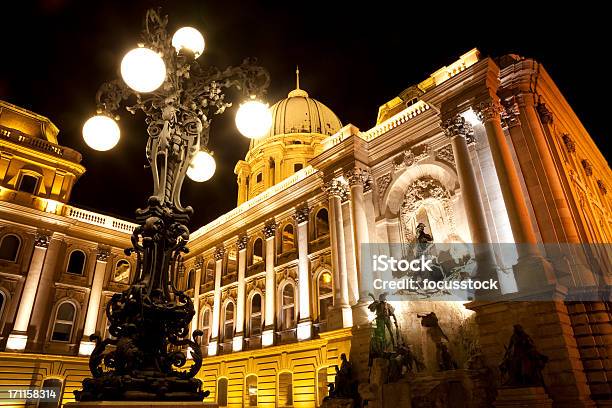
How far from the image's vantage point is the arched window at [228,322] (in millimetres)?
26344

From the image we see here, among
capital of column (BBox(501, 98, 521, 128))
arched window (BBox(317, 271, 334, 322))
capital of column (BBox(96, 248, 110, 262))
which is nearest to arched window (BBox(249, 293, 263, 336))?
arched window (BBox(317, 271, 334, 322))

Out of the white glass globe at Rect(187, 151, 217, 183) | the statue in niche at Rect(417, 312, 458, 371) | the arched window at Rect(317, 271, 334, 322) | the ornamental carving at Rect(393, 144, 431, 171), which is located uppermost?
the ornamental carving at Rect(393, 144, 431, 171)

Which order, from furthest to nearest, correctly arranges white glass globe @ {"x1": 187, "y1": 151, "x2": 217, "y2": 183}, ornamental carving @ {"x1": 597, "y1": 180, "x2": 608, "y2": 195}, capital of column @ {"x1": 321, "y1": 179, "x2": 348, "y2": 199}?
1. ornamental carving @ {"x1": 597, "y1": 180, "x2": 608, "y2": 195}
2. capital of column @ {"x1": 321, "y1": 179, "x2": 348, "y2": 199}
3. white glass globe @ {"x1": 187, "y1": 151, "x2": 217, "y2": 183}

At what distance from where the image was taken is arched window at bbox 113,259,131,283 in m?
30.6

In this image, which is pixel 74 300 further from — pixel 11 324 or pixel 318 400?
pixel 318 400

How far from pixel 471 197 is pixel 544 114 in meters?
5.04

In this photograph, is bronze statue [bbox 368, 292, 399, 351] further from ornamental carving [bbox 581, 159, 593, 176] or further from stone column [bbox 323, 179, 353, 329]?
ornamental carving [bbox 581, 159, 593, 176]

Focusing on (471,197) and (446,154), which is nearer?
(471,197)

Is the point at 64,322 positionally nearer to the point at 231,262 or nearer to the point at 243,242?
the point at 231,262

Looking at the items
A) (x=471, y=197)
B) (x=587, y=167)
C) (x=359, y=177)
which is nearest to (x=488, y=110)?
(x=471, y=197)

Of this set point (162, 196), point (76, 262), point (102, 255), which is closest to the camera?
point (162, 196)

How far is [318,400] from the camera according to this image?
Result: 18797mm

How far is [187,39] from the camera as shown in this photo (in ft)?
20.4

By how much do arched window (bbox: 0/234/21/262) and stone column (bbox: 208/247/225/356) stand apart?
1269 cm
